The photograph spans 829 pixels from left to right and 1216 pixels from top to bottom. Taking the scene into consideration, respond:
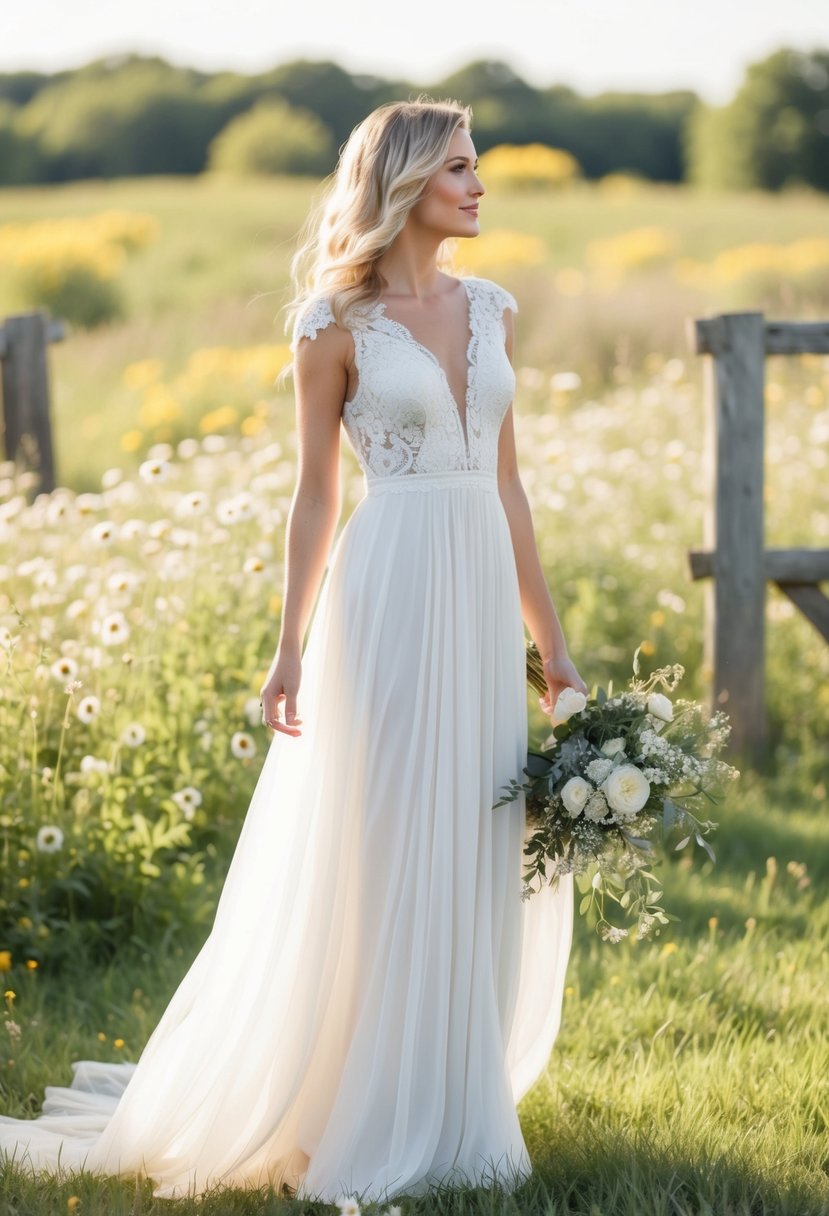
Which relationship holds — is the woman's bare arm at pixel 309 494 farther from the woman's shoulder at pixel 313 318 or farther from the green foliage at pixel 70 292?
the green foliage at pixel 70 292

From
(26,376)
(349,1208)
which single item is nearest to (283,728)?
(349,1208)

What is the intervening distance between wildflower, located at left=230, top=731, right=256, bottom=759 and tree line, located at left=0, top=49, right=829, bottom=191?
38079mm

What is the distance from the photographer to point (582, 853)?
2.65 meters

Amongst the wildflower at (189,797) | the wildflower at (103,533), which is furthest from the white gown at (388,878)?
the wildflower at (103,533)

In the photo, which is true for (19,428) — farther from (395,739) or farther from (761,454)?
(395,739)

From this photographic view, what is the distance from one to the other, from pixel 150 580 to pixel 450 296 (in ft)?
6.22

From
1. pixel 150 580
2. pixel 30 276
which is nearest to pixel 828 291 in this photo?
pixel 30 276

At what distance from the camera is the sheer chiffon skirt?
2.69m

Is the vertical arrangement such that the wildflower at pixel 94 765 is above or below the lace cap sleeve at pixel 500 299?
below

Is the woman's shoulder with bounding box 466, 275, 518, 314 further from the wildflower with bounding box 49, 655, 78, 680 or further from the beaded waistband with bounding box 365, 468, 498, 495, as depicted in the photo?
the wildflower with bounding box 49, 655, 78, 680

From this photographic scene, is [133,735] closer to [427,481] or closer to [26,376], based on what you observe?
[427,481]

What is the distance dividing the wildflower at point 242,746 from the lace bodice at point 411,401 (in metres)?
1.38

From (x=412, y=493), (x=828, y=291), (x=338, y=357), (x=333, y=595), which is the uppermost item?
(x=828, y=291)

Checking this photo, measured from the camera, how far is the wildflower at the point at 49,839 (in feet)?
12.3
